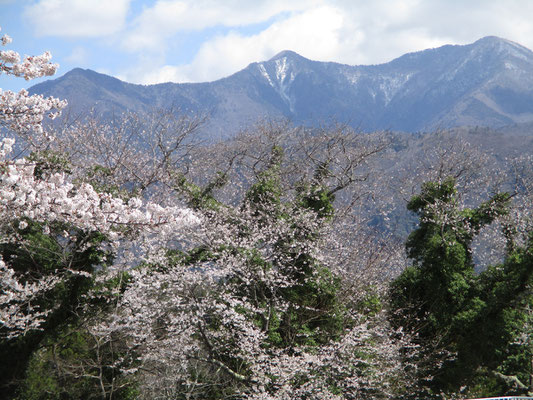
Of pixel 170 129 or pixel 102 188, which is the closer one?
pixel 102 188

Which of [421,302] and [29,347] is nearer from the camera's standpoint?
[29,347]

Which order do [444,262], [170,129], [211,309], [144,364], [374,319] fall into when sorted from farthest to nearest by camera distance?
[170,129] → [444,262] → [374,319] → [144,364] → [211,309]

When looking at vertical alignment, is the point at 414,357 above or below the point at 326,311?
below

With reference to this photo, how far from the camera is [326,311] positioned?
12367 millimetres

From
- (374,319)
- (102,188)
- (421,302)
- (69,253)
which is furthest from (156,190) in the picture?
(421,302)

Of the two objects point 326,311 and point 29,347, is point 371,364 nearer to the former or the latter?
point 326,311

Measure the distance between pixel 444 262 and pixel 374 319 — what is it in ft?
10.2

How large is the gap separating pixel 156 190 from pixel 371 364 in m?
9.44

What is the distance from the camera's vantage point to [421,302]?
14.8 metres

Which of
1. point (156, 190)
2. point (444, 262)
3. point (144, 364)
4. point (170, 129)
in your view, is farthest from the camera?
point (170, 129)

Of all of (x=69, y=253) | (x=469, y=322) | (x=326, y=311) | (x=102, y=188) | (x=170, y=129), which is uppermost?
(x=170, y=129)

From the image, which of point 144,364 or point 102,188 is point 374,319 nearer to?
point 144,364

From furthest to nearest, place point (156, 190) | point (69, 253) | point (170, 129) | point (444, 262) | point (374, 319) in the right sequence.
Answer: point (170, 129) < point (156, 190) < point (444, 262) < point (374, 319) < point (69, 253)

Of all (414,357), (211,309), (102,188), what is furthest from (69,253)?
(414,357)
